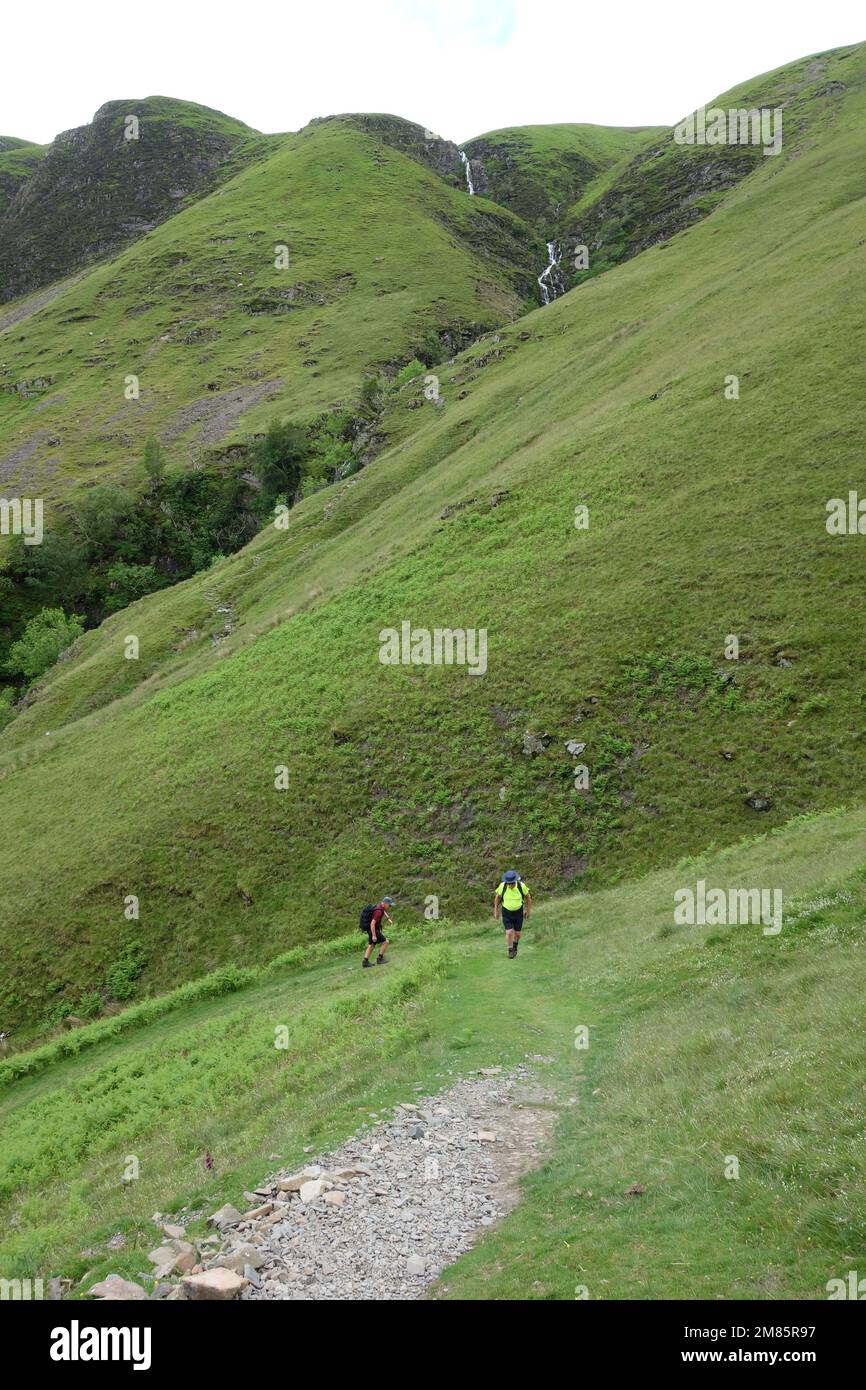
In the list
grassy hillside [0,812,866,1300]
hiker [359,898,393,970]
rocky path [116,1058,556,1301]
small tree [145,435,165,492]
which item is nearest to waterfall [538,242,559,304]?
small tree [145,435,165,492]

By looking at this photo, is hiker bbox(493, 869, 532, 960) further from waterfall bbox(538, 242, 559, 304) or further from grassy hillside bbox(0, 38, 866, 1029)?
waterfall bbox(538, 242, 559, 304)

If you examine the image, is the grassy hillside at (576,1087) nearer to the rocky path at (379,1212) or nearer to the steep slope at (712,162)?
the rocky path at (379,1212)

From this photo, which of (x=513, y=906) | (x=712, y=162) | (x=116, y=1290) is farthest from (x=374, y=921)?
(x=712, y=162)

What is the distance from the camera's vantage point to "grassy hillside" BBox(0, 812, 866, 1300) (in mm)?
8125

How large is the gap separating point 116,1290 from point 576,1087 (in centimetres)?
752

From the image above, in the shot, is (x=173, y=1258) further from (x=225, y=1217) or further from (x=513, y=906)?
(x=513, y=906)

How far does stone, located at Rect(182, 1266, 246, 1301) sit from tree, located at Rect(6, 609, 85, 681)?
97.7m

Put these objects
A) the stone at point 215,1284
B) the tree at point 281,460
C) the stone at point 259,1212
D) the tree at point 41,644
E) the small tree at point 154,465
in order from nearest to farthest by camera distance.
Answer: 1. the stone at point 215,1284
2. the stone at point 259,1212
3. the tree at point 41,644
4. the tree at point 281,460
5. the small tree at point 154,465

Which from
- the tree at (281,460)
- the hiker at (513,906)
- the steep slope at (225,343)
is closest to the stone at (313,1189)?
the hiker at (513,906)

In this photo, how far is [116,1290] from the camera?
9.65 m

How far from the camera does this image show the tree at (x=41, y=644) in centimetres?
9875

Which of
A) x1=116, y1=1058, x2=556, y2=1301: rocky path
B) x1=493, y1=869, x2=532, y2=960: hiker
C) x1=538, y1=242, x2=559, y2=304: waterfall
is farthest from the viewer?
x1=538, y1=242, x2=559, y2=304: waterfall

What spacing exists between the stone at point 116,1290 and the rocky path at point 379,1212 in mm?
24
